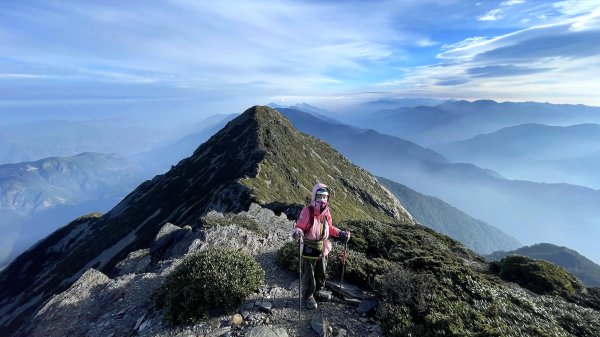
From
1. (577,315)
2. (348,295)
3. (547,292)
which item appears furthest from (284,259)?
(547,292)

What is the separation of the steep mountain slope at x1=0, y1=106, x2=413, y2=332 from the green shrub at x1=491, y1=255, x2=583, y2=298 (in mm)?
42807

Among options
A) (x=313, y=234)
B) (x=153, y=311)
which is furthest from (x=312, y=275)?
(x=153, y=311)

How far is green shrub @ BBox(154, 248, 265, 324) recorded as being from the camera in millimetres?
10766

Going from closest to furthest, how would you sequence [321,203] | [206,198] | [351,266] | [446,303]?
[446,303]
[321,203]
[351,266]
[206,198]

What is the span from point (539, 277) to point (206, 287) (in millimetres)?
17036

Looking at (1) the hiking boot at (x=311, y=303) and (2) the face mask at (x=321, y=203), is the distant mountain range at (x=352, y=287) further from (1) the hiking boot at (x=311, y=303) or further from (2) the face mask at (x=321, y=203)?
(2) the face mask at (x=321, y=203)

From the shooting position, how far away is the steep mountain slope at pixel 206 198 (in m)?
72.8

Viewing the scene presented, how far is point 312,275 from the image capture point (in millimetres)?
11352

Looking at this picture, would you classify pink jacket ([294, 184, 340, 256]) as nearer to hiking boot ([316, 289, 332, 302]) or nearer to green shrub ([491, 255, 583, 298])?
hiking boot ([316, 289, 332, 302])

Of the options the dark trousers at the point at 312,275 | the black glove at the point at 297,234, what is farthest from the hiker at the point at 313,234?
the black glove at the point at 297,234

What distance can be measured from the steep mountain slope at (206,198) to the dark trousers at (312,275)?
150 ft

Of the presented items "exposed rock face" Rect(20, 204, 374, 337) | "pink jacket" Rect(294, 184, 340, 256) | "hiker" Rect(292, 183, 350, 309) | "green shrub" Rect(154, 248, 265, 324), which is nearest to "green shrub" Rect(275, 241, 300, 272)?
"exposed rock face" Rect(20, 204, 374, 337)

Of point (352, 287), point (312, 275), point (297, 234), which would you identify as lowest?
point (352, 287)

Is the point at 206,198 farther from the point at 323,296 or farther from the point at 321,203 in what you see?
the point at 321,203
